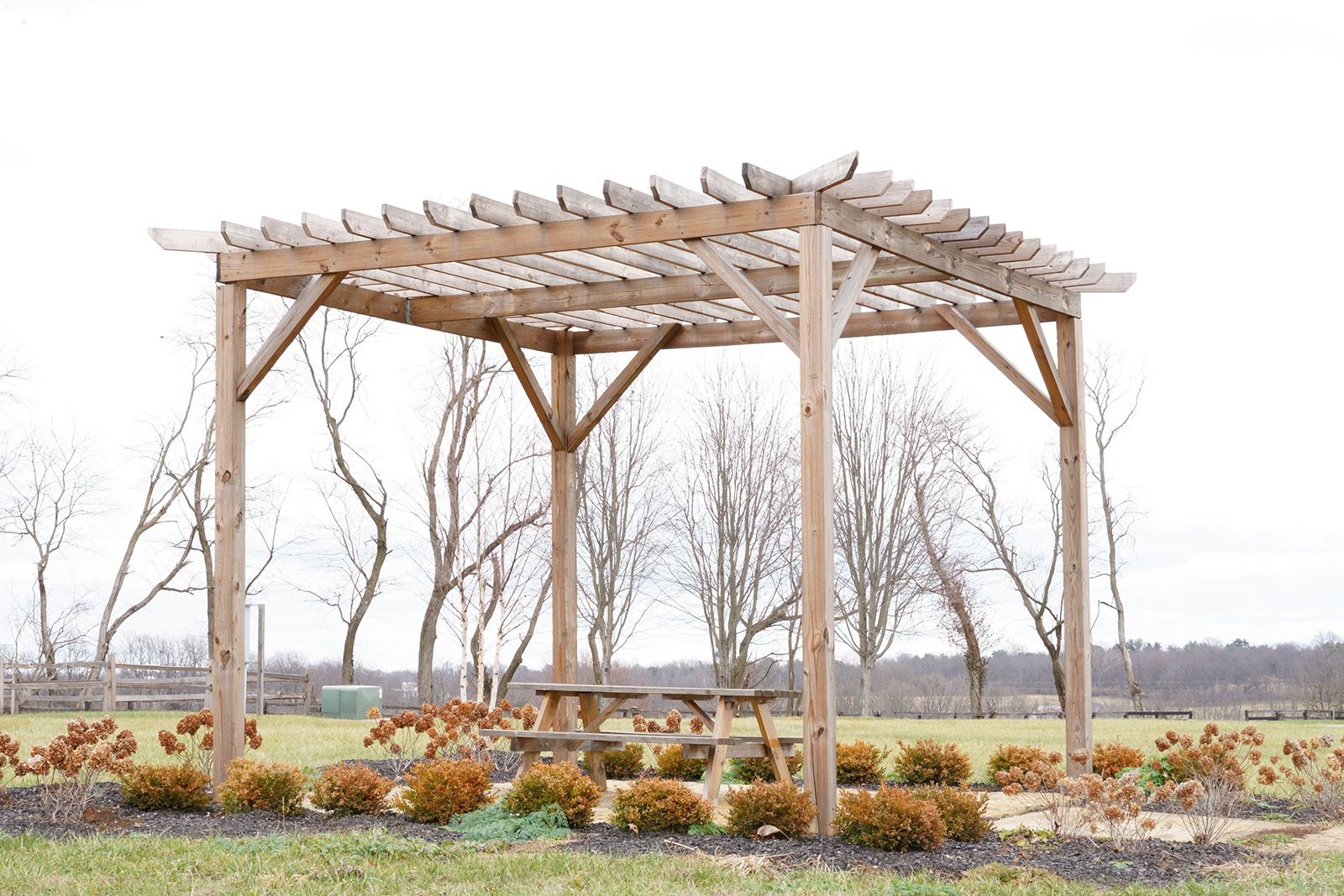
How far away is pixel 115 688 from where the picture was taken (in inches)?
805

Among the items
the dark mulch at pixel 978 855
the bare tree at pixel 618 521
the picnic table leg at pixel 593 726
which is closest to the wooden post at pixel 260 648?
the bare tree at pixel 618 521

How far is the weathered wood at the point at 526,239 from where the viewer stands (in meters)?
6.73

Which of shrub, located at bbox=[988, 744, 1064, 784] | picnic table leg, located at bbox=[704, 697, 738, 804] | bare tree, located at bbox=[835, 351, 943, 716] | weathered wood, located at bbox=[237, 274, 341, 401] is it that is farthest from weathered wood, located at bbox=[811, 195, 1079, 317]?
bare tree, located at bbox=[835, 351, 943, 716]

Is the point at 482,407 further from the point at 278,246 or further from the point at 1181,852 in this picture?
the point at 1181,852

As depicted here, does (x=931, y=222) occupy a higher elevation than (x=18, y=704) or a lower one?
higher

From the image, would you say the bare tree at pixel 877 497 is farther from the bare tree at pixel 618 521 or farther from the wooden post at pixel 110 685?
the wooden post at pixel 110 685

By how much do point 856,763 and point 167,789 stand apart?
14.4ft

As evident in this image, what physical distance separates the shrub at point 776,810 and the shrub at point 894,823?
0.20m

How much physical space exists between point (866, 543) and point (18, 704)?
541 inches

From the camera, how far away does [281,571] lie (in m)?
22.1

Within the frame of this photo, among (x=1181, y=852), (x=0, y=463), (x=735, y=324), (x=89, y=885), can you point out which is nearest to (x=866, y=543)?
(x=735, y=324)

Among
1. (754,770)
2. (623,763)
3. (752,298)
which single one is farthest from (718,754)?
(623,763)

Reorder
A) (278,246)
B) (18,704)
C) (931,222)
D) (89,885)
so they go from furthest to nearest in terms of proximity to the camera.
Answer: (18,704)
(278,246)
(931,222)
(89,885)

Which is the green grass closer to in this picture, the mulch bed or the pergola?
the mulch bed
